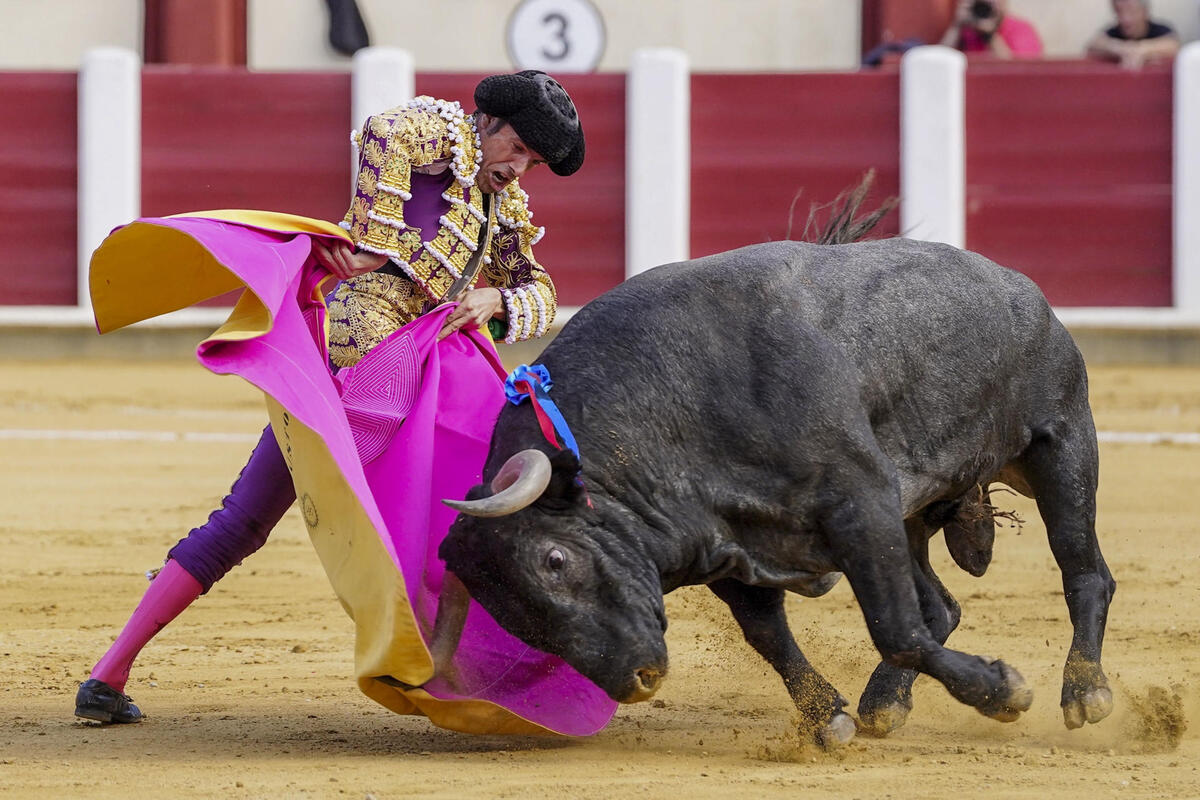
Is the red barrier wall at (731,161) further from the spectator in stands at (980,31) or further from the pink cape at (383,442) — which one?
the pink cape at (383,442)

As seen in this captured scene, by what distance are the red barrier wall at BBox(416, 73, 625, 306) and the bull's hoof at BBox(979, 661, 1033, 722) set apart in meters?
6.67

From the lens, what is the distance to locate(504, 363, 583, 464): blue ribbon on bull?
270 cm

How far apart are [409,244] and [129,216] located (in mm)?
6888

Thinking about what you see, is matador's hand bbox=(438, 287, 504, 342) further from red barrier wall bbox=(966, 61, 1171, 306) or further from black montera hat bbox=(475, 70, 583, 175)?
red barrier wall bbox=(966, 61, 1171, 306)

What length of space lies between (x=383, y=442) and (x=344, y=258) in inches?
Result: 11.4

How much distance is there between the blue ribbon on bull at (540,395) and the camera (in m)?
2.70

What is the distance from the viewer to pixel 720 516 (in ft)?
9.12

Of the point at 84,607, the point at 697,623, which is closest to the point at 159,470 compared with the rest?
the point at 84,607

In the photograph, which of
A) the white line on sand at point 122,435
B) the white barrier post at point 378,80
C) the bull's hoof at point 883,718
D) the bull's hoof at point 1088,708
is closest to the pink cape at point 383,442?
the bull's hoof at point 883,718

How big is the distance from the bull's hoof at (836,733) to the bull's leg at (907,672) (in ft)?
0.44

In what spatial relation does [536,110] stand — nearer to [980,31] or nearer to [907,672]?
[907,672]

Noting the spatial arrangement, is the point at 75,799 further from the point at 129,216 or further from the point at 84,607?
the point at 129,216

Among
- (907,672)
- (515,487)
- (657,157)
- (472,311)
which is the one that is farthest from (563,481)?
(657,157)

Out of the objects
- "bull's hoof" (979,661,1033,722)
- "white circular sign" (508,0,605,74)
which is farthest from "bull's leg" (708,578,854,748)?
"white circular sign" (508,0,605,74)
